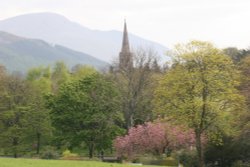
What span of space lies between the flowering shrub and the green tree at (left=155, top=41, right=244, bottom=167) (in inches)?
342

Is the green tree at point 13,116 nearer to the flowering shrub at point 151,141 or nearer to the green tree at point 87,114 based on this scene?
the green tree at point 87,114

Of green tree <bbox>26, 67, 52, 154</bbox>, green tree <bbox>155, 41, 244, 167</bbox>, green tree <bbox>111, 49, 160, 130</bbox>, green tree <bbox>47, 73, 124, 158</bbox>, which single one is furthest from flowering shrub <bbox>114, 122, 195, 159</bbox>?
green tree <bbox>26, 67, 52, 154</bbox>

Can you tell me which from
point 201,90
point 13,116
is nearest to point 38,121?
point 13,116

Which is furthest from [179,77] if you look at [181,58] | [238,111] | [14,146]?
[14,146]

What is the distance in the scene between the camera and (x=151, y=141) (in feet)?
162

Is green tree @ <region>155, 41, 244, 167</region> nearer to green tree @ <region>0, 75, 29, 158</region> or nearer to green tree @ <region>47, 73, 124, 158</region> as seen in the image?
green tree @ <region>47, 73, 124, 158</region>

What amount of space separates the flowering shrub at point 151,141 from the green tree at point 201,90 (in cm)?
868

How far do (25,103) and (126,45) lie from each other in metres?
84.0

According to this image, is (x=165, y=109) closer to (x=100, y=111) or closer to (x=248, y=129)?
(x=248, y=129)

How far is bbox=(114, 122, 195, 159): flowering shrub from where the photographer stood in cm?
4897

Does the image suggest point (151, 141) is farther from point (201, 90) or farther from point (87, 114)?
point (201, 90)

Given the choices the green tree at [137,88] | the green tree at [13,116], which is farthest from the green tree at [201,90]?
the green tree at [13,116]

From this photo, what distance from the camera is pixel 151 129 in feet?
165

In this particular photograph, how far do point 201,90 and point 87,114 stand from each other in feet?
66.7
